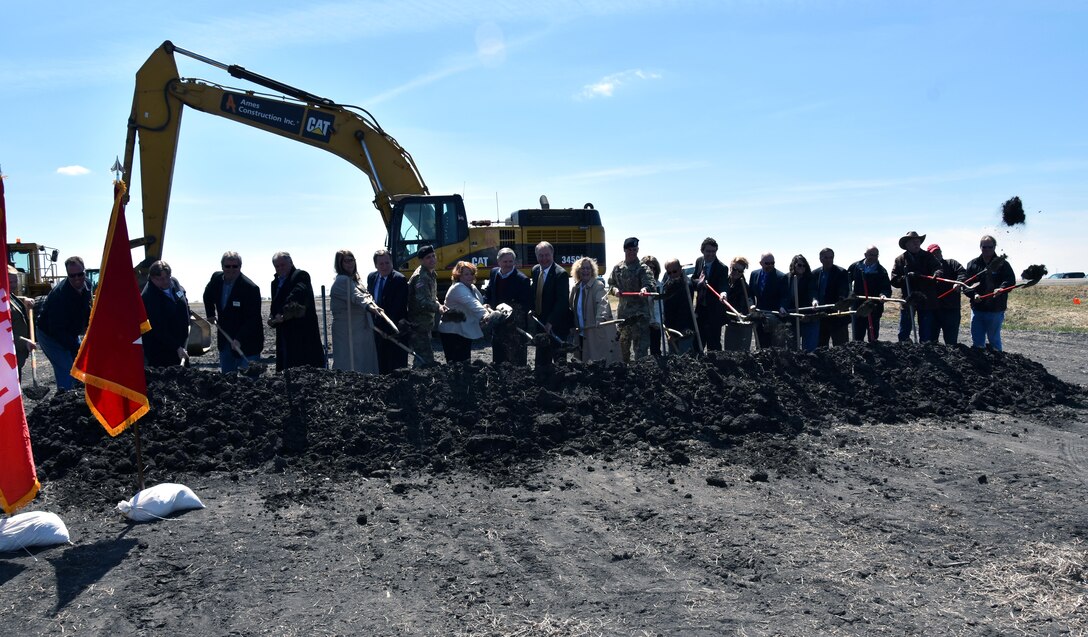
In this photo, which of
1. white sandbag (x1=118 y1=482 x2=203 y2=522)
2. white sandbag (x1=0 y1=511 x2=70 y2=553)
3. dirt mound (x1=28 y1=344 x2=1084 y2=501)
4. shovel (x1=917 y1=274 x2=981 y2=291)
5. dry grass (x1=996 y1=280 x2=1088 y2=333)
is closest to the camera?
white sandbag (x1=0 y1=511 x2=70 y2=553)

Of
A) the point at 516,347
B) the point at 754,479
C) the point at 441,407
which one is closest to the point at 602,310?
the point at 516,347

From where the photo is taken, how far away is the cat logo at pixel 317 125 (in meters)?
17.3

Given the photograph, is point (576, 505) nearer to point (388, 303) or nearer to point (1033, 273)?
point (388, 303)

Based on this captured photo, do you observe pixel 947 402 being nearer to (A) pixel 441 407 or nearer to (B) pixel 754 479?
(B) pixel 754 479

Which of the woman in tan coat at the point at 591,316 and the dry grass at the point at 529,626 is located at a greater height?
the woman in tan coat at the point at 591,316

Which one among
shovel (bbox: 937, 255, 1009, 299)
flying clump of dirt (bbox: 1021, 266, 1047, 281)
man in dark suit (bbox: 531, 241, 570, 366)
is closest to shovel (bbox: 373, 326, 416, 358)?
man in dark suit (bbox: 531, 241, 570, 366)

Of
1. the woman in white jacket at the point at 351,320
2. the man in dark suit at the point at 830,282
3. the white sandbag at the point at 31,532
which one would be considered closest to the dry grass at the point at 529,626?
the white sandbag at the point at 31,532

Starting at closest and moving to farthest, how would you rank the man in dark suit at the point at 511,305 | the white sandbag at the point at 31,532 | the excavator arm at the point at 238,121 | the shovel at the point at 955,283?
the white sandbag at the point at 31,532 < the man in dark suit at the point at 511,305 < the shovel at the point at 955,283 < the excavator arm at the point at 238,121

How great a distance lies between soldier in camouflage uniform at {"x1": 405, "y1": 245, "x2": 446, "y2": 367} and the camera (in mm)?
9305

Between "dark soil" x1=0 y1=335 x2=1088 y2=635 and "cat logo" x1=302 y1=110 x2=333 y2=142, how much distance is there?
10.5 metres

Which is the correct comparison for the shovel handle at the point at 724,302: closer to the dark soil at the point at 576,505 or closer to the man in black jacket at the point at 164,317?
the dark soil at the point at 576,505

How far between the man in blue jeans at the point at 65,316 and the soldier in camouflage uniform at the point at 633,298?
559 cm

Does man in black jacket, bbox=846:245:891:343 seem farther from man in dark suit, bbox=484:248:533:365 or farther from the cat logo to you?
the cat logo

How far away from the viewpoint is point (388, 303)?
367 inches
